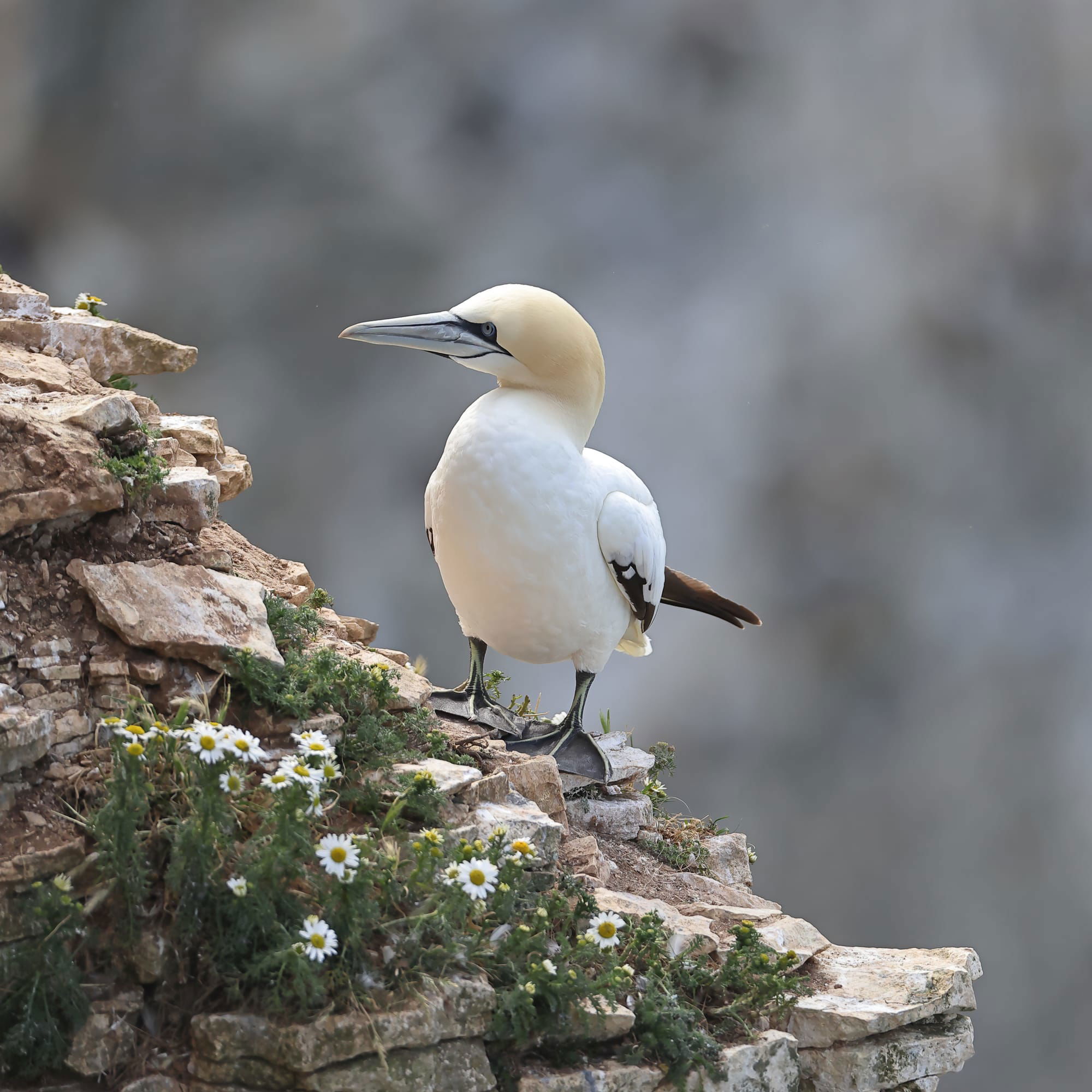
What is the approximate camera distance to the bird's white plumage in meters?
5.43

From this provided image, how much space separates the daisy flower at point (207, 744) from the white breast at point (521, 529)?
2.12 m

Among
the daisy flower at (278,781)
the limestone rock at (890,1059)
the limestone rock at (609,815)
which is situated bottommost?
the limestone rock at (609,815)

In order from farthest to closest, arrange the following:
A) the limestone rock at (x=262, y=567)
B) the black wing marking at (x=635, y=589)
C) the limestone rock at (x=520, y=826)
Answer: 1. the black wing marking at (x=635, y=589)
2. the limestone rock at (x=262, y=567)
3. the limestone rock at (x=520, y=826)

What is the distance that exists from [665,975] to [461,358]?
2.93 m

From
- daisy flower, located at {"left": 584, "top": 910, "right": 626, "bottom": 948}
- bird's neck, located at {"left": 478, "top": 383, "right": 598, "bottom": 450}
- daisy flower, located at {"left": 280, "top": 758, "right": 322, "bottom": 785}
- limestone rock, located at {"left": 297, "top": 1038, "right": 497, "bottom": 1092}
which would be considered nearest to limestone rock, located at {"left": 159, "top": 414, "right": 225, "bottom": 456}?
bird's neck, located at {"left": 478, "top": 383, "right": 598, "bottom": 450}

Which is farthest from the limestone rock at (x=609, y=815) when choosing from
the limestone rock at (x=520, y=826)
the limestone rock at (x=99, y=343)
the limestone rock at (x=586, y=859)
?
the limestone rock at (x=99, y=343)

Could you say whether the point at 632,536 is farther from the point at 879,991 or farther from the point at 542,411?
the point at 879,991

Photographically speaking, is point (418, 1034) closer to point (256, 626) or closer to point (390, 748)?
point (390, 748)

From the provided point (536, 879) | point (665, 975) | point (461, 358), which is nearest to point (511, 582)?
point (461, 358)

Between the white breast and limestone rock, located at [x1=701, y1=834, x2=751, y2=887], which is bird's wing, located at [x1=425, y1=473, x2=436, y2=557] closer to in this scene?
the white breast

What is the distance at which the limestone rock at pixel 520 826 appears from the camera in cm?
434

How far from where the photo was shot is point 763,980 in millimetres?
4414

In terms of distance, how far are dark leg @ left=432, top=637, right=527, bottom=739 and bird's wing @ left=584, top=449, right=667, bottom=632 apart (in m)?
0.85

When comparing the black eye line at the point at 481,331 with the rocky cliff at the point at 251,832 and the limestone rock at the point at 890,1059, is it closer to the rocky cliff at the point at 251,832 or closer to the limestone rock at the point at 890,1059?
the rocky cliff at the point at 251,832
